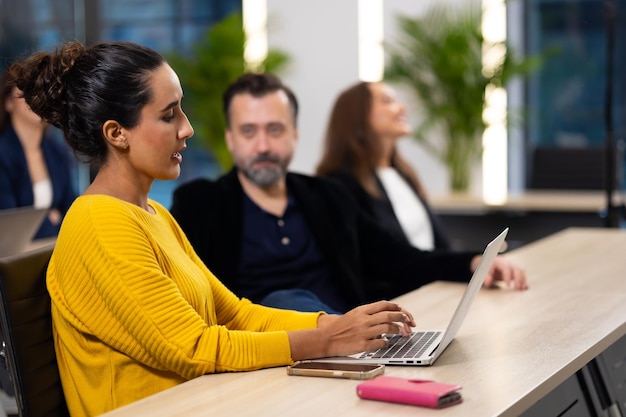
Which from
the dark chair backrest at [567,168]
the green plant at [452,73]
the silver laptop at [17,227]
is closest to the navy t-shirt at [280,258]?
the silver laptop at [17,227]

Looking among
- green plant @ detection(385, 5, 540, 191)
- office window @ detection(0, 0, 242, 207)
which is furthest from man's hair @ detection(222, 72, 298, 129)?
green plant @ detection(385, 5, 540, 191)

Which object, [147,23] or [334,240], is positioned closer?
[334,240]

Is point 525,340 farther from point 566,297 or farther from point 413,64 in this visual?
point 413,64

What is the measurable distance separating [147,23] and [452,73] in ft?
8.13

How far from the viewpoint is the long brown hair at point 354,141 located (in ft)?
13.0

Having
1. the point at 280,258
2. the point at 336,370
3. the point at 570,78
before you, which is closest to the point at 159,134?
the point at 336,370

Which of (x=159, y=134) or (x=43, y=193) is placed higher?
(x=159, y=134)

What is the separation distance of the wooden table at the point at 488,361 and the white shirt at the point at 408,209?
1081mm

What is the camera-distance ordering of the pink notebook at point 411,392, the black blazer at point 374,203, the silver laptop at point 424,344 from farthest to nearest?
the black blazer at point 374,203 → the silver laptop at point 424,344 → the pink notebook at point 411,392

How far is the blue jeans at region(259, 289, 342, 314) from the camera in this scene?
254cm

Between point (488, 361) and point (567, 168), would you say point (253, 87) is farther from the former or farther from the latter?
point (567, 168)

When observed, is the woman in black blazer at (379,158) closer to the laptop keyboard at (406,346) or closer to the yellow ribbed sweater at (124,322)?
the laptop keyboard at (406,346)

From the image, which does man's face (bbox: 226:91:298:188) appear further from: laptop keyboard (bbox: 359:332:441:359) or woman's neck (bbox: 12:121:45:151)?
woman's neck (bbox: 12:121:45:151)

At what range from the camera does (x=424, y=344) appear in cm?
199
